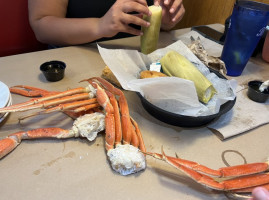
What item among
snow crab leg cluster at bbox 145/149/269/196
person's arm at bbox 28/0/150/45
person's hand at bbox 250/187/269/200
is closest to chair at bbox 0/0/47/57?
person's arm at bbox 28/0/150/45

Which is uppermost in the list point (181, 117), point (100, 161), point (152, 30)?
point (152, 30)

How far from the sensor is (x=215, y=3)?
7.00ft

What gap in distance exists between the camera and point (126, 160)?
24.0 inches

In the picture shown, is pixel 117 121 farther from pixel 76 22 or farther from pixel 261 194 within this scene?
pixel 76 22

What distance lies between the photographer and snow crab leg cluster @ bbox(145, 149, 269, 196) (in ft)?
1.91

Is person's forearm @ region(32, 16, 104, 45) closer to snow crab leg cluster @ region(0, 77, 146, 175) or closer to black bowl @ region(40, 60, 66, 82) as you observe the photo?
black bowl @ region(40, 60, 66, 82)

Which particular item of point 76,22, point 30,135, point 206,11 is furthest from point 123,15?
point 206,11

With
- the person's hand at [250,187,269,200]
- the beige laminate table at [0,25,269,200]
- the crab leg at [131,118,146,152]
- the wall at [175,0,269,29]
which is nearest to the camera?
the person's hand at [250,187,269,200]

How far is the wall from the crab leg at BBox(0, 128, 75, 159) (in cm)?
192

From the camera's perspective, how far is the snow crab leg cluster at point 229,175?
583 mm

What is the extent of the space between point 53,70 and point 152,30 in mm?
518

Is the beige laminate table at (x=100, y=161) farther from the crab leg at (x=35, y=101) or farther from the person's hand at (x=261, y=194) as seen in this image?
the person's hand at (x=261, y=194)

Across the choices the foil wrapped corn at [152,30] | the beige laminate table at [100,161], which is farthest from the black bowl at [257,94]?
the foil wrapped corn at [152,30]

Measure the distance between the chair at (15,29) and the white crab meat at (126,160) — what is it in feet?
3.66
